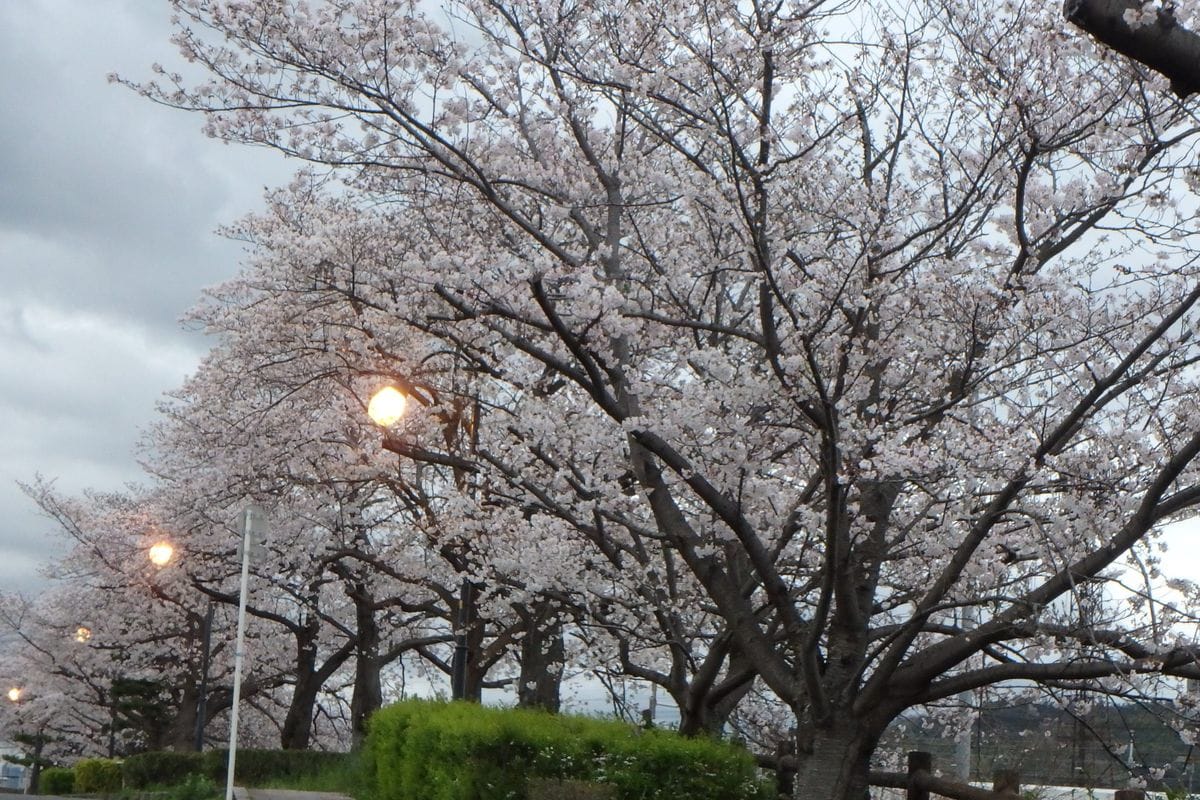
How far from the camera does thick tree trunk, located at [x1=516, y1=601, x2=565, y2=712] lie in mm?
18594

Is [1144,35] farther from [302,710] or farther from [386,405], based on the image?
[302,710]

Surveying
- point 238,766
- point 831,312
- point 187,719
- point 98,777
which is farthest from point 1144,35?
point 187,719

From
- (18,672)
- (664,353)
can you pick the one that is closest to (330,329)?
(664,353)

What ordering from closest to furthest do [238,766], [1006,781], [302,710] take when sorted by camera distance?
[1006,781] < [238,766] < [302,710]

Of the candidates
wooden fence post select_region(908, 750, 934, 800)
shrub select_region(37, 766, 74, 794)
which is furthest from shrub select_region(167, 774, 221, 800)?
shrub select_region(37, 766, 74, 794)

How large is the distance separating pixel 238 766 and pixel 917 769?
48.5ft

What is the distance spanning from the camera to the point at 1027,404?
10.6m

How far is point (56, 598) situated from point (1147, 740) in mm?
30839

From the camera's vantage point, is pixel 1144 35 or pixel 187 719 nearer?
pixel 1144 35

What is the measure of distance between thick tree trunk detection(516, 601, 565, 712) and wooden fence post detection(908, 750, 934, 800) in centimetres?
906

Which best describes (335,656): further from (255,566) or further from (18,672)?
(18,672)

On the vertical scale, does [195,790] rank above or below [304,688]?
below

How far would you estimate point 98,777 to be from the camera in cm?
2775

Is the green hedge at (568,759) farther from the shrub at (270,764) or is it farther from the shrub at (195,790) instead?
the shrub at (270,764)
